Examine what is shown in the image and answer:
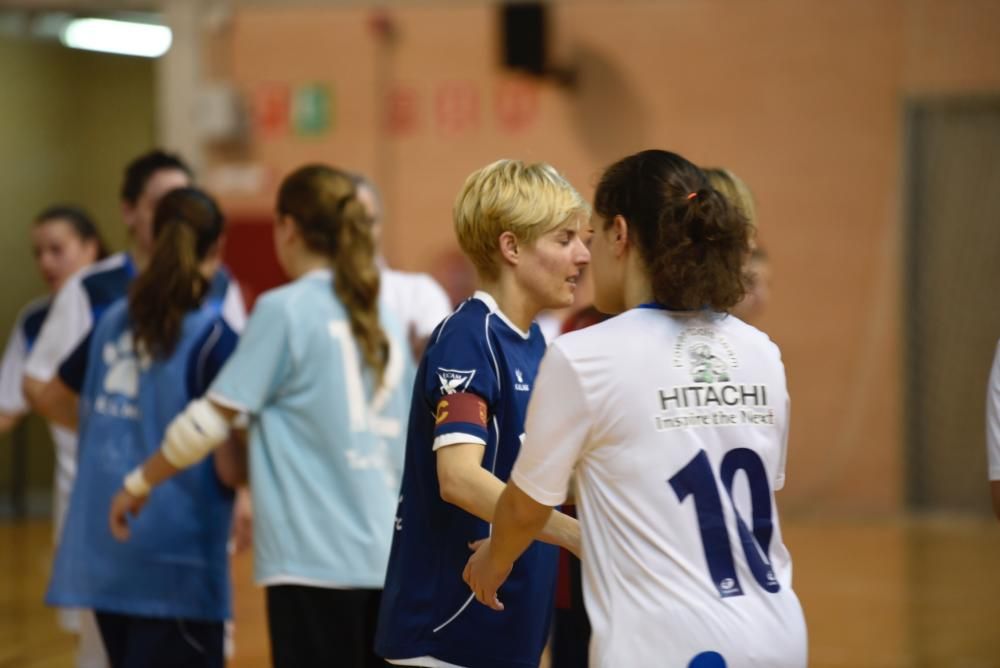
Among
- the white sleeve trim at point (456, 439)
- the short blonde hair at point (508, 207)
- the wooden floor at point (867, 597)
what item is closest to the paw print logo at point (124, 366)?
the short blonde hair at point (508, 207)

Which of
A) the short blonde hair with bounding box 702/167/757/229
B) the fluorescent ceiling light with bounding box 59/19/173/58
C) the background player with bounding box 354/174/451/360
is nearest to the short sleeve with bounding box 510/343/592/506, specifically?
the short blonde hair with bounding box 702/167/757/229

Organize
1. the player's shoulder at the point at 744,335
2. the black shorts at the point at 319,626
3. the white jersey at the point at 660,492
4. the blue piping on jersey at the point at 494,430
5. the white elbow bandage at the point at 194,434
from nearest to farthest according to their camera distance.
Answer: the white jersey at the point at 660,492
the player's shoulder at the point at 744,335
the blue piping on jersey at the point at 494,430
the white elbow bandage at the point at 194,434
the black shorts at the point at 319,626

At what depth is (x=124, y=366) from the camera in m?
3.21

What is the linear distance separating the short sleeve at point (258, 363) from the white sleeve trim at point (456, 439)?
3.10 feet

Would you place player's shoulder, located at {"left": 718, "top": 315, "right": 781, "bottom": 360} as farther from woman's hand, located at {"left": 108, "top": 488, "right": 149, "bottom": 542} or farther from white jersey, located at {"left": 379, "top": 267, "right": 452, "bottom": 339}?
white jersey, located at {"left": 379, "top": 267, "right": 452, "bottom": 339}

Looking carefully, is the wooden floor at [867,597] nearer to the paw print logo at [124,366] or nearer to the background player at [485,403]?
the paw print logo at [124,366]

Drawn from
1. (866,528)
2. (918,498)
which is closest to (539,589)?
Answer: (866,528)

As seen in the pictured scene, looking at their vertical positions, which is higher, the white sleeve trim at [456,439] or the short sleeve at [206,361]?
the white sleeve trim at [456,439]

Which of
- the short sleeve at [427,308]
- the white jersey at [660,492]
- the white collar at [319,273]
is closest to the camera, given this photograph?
the white jersey at [660,492]

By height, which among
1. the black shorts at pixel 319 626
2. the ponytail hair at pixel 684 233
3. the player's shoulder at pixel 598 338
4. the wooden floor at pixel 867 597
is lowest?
the wooden floor at pixel 867 597

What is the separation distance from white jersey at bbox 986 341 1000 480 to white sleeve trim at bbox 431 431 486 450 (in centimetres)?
99

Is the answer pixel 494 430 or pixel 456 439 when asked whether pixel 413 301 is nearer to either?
pixel 494 430

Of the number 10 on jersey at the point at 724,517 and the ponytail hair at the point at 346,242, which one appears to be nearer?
the number 10 on jersey at the point at 724,517

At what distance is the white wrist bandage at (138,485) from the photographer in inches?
115
